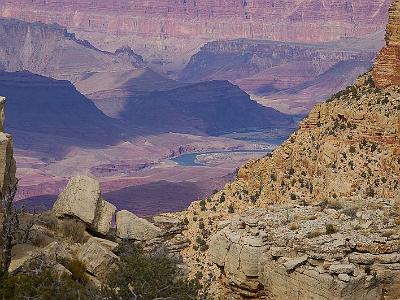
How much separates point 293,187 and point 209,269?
27.9ft

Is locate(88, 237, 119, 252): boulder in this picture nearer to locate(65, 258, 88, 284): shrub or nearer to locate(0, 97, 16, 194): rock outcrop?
locate(65, 258, 88, 284): shrub

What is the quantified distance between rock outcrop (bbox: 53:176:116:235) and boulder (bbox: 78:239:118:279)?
331 cm

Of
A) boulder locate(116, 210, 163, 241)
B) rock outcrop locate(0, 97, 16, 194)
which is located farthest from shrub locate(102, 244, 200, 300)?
boulder locate(116, 210, 163, 241)

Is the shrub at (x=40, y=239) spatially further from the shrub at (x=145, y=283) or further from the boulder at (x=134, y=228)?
the shrub at (x=145, y=283)

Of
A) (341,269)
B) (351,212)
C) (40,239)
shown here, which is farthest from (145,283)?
(40,239)

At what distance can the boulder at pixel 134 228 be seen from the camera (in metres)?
27.6

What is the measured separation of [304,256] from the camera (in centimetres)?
1520

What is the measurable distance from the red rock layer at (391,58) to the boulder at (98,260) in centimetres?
1855

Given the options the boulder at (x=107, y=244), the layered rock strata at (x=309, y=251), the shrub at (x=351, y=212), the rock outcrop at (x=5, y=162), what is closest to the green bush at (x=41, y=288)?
the layered rock strata at (x=309, y=251)

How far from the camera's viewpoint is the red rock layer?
37.8 meters

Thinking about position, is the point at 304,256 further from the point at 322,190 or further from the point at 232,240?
the point at 322,190

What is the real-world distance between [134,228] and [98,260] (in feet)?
14.3

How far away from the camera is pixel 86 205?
27.2 meters

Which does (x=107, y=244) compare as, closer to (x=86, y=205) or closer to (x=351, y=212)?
(x=86, y=205)
